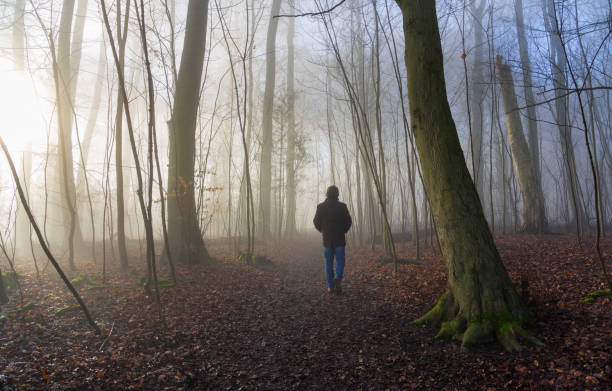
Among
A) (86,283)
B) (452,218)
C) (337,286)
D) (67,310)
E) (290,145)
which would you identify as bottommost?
(337,286)

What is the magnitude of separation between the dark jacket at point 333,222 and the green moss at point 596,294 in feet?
10.9

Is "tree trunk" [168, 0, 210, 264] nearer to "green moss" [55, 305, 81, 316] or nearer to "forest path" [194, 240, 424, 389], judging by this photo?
"forest path" [194, 240, 424, 389]

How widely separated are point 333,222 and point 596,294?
3.61m

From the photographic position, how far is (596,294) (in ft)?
11.1

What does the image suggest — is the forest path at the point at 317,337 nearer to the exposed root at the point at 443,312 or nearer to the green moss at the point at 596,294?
the exposed root at the point at 443,312

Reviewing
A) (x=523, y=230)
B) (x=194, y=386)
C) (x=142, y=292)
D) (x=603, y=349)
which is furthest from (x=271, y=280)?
(x=523, y=230)

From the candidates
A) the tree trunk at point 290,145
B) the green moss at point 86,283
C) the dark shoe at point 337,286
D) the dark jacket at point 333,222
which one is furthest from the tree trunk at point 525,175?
the green moss at point 86,283

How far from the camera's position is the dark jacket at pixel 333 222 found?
5.55 meters

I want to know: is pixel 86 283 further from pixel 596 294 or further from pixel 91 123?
pixel 91 123

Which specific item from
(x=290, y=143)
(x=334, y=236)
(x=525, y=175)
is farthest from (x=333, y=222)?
(x=290, y=143)

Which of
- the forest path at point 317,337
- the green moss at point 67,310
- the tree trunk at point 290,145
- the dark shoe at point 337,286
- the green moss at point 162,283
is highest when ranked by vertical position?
the tree trunk at point 290,145

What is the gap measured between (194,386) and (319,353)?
4.28ft

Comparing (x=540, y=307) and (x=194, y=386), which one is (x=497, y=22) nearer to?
(x=540, y=307)

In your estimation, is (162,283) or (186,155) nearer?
(162,283)
